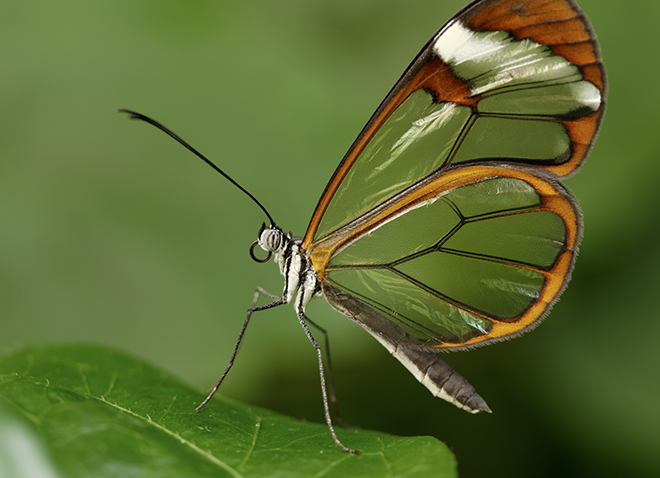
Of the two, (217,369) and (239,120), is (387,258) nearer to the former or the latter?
(217,369)

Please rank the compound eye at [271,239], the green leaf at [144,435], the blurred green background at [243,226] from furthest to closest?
the blurred green background at [243,226] < the compound eye at [271,239] < the green leaf at [144,435]

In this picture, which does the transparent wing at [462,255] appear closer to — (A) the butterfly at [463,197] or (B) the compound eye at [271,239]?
(A) the butterfly at [463,197]

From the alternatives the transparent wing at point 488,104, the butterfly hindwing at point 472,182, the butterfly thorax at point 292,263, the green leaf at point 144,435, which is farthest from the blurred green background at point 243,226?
the transparent wing at point 488,104

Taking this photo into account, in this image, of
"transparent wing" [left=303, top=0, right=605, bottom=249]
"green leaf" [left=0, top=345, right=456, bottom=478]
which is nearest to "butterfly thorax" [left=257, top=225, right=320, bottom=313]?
"transparent wing" [left=303, top=0, right=605, bottom=249]

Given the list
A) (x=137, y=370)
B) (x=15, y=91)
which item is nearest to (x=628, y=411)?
(x=137, y=370)

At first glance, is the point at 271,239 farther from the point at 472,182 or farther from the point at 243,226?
the point at 243,226

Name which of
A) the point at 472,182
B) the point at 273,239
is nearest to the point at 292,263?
the point at 273,239

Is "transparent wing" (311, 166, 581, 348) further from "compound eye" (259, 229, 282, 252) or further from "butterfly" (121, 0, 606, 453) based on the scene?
"compound eye" (259, 229, 282, 252)
